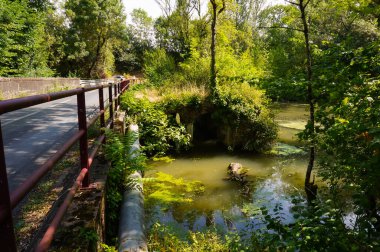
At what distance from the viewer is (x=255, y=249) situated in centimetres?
488

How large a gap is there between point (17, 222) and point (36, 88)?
18158 millimetres

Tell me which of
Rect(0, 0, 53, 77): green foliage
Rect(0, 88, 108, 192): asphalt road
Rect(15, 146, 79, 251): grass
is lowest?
Rect(0, 88, 108, 192): asphalt road


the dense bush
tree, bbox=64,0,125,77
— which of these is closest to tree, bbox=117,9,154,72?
tree, bbox=64,0,125,77

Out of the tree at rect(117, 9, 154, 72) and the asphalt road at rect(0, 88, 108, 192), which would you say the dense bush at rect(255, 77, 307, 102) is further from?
the tree at rect(117, 9, 154, 72)

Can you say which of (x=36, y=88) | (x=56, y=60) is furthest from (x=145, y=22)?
(x=36, y=88)

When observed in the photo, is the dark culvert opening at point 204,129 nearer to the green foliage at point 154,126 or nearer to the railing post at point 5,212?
the green foliage at point 154,126

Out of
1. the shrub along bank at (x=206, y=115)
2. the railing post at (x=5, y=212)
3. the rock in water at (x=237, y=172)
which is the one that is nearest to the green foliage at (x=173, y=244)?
the railing post at (x=5, y=212)

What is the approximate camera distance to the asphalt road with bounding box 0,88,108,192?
14.6 ft

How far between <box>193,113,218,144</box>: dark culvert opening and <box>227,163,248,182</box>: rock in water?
431 centimetres

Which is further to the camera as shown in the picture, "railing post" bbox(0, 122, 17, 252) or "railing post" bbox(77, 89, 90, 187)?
"railing post" bbox(77, 89, 90, 187)

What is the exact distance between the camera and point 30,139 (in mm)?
6637

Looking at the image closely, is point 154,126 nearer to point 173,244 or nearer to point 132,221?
point 173,244

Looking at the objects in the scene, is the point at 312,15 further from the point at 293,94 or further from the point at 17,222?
the point at 17,222

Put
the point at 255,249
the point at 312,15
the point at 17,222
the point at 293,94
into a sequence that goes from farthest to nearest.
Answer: the point at 312,15, the point at 293,94, the point at 255,249, the point at 17,222
